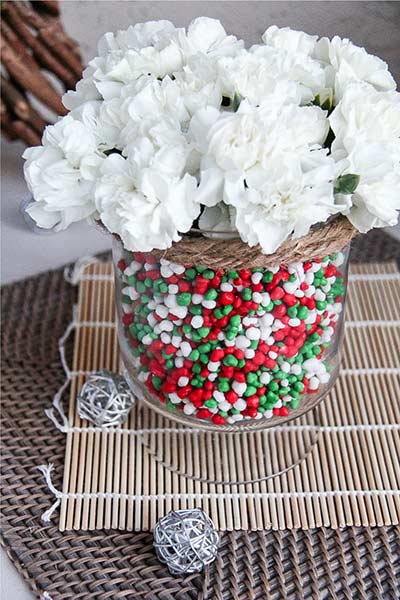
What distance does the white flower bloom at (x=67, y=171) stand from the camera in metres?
0.64

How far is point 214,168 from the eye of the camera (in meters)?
0.60

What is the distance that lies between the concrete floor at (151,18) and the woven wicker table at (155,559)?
33 cm

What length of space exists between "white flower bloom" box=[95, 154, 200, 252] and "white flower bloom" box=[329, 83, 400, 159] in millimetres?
125

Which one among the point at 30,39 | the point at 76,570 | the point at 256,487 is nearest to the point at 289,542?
the point at 256,487

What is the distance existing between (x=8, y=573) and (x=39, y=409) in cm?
19

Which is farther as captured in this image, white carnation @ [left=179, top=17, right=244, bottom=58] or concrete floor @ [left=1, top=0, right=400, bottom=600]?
concrete floor @ [left=1, top=0, right=400, bottom=600]

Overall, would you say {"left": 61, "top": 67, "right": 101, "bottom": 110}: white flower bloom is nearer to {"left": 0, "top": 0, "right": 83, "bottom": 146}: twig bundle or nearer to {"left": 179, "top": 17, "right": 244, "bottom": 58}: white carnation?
{"left": 179, "top": 17, "right": 244, "bottom": 58}: white carnation

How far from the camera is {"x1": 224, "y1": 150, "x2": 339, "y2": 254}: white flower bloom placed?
0.60m

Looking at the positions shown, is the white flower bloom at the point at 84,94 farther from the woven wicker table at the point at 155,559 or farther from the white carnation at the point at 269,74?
the woven wicker table at the point at 155,559

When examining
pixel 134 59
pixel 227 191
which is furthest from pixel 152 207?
pixel 134 59

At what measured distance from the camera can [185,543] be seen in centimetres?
73

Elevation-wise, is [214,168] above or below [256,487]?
above

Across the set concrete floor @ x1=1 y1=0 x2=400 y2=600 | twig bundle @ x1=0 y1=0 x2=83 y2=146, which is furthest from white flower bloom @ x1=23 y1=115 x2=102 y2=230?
twig bundle @ x1=0 y1=0 x2=83 y2=146

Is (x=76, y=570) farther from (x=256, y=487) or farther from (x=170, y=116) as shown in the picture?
(x=170, y=116)
